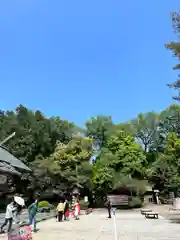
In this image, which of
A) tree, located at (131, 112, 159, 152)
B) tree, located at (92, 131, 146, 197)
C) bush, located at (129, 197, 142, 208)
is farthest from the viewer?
tree, located at (131, 112, 159, 152)

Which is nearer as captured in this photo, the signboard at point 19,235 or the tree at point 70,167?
the signboard at point 19,235

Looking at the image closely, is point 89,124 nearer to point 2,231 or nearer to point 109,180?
point 109,180

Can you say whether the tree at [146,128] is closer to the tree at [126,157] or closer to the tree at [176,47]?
the tree at [126,157]

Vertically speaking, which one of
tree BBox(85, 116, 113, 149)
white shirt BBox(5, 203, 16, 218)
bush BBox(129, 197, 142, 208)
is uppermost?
tree BBox(85, 116, 113, 149)

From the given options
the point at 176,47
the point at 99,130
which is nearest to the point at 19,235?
the point at 176,47

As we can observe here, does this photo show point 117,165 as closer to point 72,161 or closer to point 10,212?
point 72,161

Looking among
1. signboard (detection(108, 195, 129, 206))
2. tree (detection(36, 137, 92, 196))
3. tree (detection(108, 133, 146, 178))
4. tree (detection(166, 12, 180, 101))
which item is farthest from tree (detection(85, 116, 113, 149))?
tree (detection(166, 12, 180, 101))

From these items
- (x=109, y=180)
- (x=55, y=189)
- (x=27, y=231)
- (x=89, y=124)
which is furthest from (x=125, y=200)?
(x=27, y=231)

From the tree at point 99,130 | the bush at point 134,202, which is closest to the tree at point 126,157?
the bush at point 134,202

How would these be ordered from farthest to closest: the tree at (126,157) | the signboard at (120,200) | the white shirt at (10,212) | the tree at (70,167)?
the tree at (126,157) < the signboard at (120,200) < the tree at (70,167) < the white shirt at (10,212)

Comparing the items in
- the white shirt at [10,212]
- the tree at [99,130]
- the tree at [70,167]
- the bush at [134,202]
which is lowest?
the bush at [134,202]

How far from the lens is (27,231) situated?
10.4 meters

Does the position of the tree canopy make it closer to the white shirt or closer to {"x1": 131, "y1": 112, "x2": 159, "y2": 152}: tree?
{"x1": 131, "y1": 112, "x2": 159, "y2": 152}: tree

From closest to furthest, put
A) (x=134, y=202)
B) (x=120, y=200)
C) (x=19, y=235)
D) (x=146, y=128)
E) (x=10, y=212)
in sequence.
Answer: (x=19, y=235) < (x=10, y=212) < (x=120, y=200) < (x=134, y=202) < (x=146, y=128)
